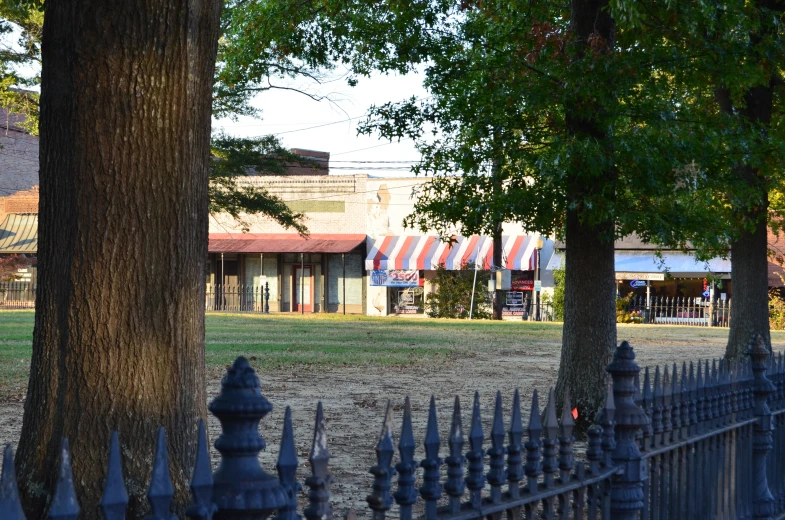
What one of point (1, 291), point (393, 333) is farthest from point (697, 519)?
point (1, 291)

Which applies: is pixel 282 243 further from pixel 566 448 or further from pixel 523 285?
pixel 566 448

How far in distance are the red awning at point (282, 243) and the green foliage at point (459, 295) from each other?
591cm

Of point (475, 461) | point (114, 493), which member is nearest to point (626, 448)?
point (475, 461)

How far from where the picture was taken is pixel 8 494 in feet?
5.64

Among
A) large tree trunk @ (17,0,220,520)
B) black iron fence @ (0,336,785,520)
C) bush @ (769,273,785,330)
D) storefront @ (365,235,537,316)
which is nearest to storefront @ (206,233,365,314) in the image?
storefront @ (365,235,537,316)

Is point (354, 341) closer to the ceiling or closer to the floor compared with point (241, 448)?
closer to the floor

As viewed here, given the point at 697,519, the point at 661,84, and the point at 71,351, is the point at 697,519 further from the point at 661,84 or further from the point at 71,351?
the point at 661,84

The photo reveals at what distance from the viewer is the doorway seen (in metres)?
49.0

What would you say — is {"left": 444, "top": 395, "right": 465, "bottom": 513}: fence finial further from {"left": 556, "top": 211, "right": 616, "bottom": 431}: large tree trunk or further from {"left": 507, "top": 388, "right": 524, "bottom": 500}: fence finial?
{"left": 556, "top": 211, "right": 616, "bottom": 431}: large tree trunk

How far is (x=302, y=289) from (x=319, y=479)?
4688 cm

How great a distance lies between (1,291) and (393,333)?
26.9m

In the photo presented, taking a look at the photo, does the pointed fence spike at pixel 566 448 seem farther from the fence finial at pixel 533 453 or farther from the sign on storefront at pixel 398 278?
the sign on storefront at pixel 398 278

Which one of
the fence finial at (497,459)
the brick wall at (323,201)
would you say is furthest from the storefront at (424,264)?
the fence finial at (497,459)

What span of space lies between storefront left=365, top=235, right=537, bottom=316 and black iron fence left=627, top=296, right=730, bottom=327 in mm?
4951
